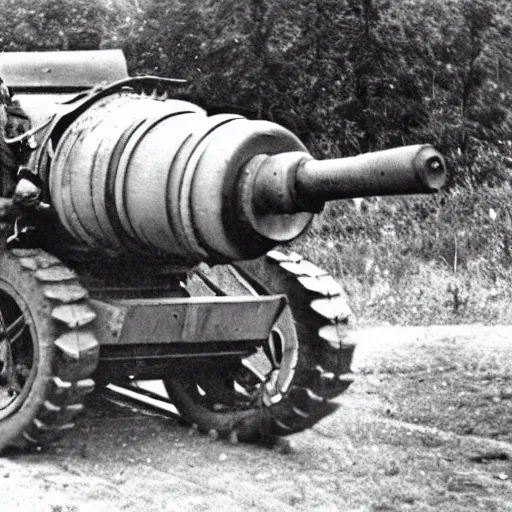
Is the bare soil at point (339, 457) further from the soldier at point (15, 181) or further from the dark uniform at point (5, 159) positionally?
the dark uniform at point (5, 159)

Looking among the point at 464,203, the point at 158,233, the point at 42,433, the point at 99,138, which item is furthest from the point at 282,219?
the point at 464,203

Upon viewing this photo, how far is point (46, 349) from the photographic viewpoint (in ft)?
20.8

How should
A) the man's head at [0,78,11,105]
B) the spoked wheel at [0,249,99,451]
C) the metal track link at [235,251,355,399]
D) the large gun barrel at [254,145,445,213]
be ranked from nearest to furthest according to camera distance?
the large gun barrel at [254,145,445,213], the spoked wheel at [0,249,99,451], the metal track link at [235,251,355,399], the man's head at [0,78,11,105]

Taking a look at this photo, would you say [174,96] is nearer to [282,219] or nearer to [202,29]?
[282,219]

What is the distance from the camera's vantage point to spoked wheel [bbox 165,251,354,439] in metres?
7.02

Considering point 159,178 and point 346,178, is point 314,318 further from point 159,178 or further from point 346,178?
point 346,178

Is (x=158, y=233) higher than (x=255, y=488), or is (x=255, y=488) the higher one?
(x=158, y=233)

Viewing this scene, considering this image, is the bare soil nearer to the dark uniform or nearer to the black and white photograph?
the black and white photograph

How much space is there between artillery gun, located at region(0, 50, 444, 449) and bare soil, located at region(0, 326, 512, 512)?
0.86ft

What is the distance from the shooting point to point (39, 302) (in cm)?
640

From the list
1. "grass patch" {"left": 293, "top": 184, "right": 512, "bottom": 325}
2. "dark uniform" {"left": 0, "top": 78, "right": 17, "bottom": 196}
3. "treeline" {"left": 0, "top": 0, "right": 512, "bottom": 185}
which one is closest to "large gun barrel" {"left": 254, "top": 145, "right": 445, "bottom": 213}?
"dark uniform" {"left": 0, "top": 78, "right": 17, "bottom": 196}

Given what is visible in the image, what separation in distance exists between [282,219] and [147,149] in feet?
2.52

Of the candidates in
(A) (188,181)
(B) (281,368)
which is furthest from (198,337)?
(A) (188,181)

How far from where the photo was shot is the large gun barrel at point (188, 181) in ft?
18.7
